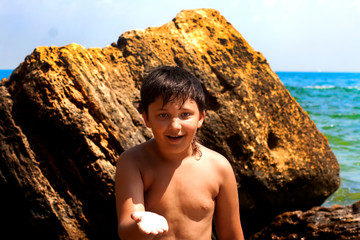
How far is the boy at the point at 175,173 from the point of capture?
2.05 metres

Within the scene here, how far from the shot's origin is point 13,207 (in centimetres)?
280

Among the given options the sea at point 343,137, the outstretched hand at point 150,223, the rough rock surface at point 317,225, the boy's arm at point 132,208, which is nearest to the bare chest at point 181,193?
the boy's arm at point 132,208

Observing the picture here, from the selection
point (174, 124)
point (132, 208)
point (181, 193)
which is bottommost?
point (132, 208)

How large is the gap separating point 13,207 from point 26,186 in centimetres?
22

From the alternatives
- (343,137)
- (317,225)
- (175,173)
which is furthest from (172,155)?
(343,137)

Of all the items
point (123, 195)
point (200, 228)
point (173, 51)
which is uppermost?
point (173, 51)

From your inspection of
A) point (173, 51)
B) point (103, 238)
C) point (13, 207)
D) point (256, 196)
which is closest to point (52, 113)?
point (13, 207)

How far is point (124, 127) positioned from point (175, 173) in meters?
0.75

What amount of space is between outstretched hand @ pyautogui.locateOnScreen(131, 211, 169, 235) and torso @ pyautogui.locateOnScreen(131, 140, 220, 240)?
17.3 inches

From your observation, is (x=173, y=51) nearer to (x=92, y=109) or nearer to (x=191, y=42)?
(x=191, y=42)

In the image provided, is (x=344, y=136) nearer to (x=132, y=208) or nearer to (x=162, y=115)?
(x=162, y=115)

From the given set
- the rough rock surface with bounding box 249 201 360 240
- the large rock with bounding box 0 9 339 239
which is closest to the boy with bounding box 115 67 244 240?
the large rock with bounding box 0 9 339 239

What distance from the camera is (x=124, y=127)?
2.82m

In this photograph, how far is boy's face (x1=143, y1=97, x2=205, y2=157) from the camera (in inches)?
80.5
